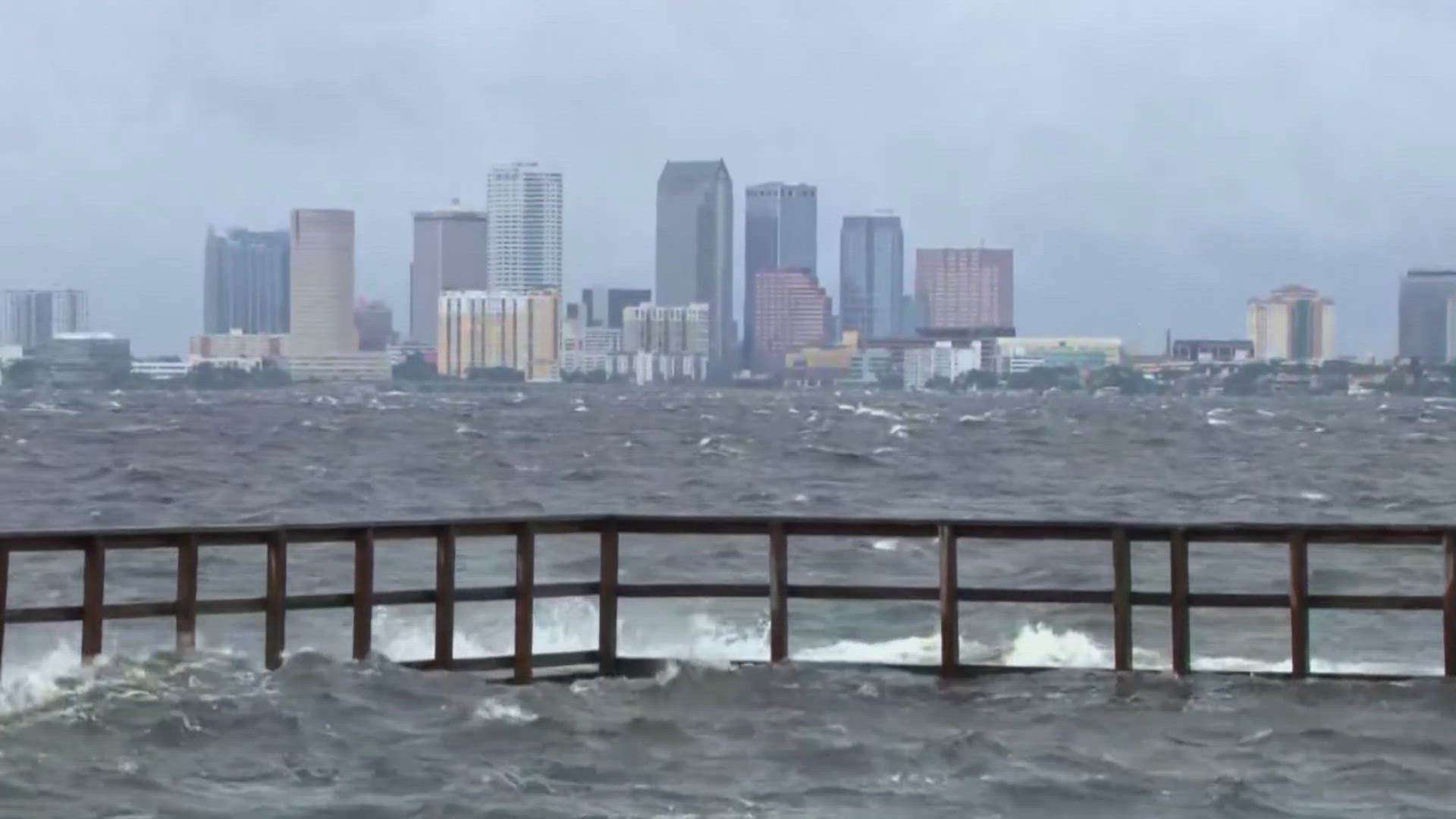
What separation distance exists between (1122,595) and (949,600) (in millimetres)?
1494

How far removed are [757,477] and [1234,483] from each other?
47.2ft

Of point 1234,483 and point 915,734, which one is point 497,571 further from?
point 1234,483

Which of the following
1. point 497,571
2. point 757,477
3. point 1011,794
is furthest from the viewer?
point 757,477

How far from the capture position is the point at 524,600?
20297mm

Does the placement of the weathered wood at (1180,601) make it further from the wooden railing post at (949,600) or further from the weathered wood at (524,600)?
the weathered wood at (524,600)

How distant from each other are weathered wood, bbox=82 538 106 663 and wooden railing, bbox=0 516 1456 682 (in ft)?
0.11

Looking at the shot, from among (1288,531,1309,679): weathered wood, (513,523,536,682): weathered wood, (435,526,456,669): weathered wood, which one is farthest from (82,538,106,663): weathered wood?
(1288,531,1309,679): weathered wood

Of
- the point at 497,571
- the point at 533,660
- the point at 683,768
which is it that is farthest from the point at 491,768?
the point at 497,571

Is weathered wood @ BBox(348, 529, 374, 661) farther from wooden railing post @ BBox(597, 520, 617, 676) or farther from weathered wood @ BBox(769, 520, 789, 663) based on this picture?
weathered wood @ BBox(769, 520, 789, 663)

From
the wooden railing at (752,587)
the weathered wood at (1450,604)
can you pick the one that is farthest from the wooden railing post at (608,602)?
the weathered wood at (1450,604)

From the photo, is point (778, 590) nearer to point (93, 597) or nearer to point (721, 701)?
point (721, 701)

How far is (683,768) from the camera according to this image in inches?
691

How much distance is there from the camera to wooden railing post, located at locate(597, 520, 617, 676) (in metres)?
20.4

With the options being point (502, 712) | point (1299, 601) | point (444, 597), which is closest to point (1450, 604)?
point (1299, 601)
